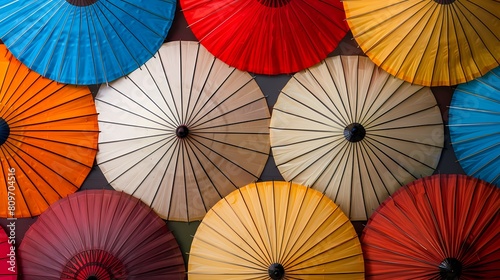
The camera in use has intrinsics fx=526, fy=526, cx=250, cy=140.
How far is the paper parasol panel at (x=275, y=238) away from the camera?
358cm

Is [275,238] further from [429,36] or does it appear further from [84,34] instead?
[84,34]

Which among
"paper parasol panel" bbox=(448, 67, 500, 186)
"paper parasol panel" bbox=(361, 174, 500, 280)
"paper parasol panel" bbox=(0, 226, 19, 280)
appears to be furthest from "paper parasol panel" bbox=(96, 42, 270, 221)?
"paper parasol panel" bbox=(448, 67, 500, 186)

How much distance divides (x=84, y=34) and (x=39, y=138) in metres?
0.80

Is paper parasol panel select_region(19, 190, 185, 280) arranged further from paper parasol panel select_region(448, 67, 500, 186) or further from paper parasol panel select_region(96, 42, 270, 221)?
paper parasol panel select_region(448, 67, 500, 186)

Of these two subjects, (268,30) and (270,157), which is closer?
(268,30)

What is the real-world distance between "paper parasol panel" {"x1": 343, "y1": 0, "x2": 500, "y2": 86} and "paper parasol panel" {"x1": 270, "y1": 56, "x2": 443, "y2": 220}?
5.5 inches

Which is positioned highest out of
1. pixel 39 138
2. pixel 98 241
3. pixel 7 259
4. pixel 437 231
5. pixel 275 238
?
pixel 39 138

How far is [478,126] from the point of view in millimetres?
3795

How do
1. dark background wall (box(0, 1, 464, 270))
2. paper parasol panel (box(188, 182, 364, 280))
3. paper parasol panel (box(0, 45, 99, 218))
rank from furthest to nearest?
dark background wall (box(0, 1, 464, 270)), paper parasol panel (box(0, 45, 99, 218)), paper parasol panel (box(188, 182, 364, 280))

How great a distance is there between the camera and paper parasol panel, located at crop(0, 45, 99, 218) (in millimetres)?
3679

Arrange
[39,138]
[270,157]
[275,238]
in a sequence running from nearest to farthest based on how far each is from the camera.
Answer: [275,238] < [39,138] < [270,157]

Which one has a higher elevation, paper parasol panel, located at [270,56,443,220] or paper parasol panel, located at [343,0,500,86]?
paper parasol panel, located at [343,0,500,86]

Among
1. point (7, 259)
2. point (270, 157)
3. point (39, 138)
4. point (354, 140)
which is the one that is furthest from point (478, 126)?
point (7, 259)

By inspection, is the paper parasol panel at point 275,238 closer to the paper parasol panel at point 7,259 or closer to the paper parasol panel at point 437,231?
the paper parasol panel at point 437,231
